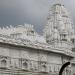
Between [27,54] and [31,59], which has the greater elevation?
[27,54]

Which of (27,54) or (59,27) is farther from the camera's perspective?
(59,27)

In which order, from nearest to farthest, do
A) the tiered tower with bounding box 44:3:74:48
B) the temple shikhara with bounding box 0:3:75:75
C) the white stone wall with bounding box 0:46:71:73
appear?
the temple shikhara with bounding box 0:3:75:75
the white stone wall with bounding box 0:46:71:73
the tiered tower with bounding box 44:3:74:48

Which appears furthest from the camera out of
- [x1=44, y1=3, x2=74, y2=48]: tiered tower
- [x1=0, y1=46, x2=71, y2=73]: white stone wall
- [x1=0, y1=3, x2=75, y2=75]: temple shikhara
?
[x1=44, y1=3, x2=74, y2=48]: tiered tower

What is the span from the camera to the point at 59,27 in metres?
67.9

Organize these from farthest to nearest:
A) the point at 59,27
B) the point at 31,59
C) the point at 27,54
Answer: the point at 59,27
the point at 31,59
the point at 27,54

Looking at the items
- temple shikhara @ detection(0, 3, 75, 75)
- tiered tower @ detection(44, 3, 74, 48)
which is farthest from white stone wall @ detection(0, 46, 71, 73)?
tiered tower @ detection(44, 3, 74, 48)

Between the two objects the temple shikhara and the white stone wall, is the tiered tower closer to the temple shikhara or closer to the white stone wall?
the temple shikhara

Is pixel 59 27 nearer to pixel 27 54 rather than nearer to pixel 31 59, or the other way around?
pixel 31 59

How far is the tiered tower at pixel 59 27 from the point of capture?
64.0 m

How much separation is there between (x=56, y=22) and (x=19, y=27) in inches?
855

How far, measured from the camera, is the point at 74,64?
5803 centimetres

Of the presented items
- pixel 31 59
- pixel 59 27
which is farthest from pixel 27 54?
pixel 59 27

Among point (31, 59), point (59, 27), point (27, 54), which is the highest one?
point (59, 27)

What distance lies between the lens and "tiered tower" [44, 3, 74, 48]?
64.0m
